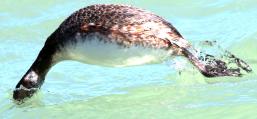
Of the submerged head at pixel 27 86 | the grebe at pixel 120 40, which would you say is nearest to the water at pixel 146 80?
the submerged head at pixel 27 86

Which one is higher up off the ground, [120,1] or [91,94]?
[120,1]

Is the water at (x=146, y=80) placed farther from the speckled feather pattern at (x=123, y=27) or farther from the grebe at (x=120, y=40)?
the speckled feather pattern at (x=123, y=27)

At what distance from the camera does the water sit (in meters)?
8.04

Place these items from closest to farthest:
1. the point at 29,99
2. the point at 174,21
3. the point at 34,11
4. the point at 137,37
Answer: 1. the point at 137,37
2. the point at 29,99
3. the point at 174,21
4. the point at 34,11

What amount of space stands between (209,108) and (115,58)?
103cm

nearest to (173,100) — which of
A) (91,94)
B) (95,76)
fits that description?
(91,94)

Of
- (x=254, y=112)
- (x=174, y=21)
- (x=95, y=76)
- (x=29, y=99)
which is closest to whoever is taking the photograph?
(x=254, y=112)

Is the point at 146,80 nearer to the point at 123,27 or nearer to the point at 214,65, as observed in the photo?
the point at 214,65

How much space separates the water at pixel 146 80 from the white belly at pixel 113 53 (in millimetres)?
407

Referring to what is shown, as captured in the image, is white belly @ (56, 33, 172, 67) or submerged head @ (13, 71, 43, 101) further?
submerged head @ (13, 71, 43, 101)

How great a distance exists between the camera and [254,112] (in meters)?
7.42

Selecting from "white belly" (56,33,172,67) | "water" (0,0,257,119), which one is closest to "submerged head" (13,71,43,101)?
"water" (0,0,257,119)

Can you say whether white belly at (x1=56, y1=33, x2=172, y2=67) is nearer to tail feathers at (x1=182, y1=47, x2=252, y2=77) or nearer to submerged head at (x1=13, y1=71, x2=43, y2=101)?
tail feathers at (x1=182, y1=47, x2=252, y2=77)

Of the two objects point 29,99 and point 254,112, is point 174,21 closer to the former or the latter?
point 29,99
